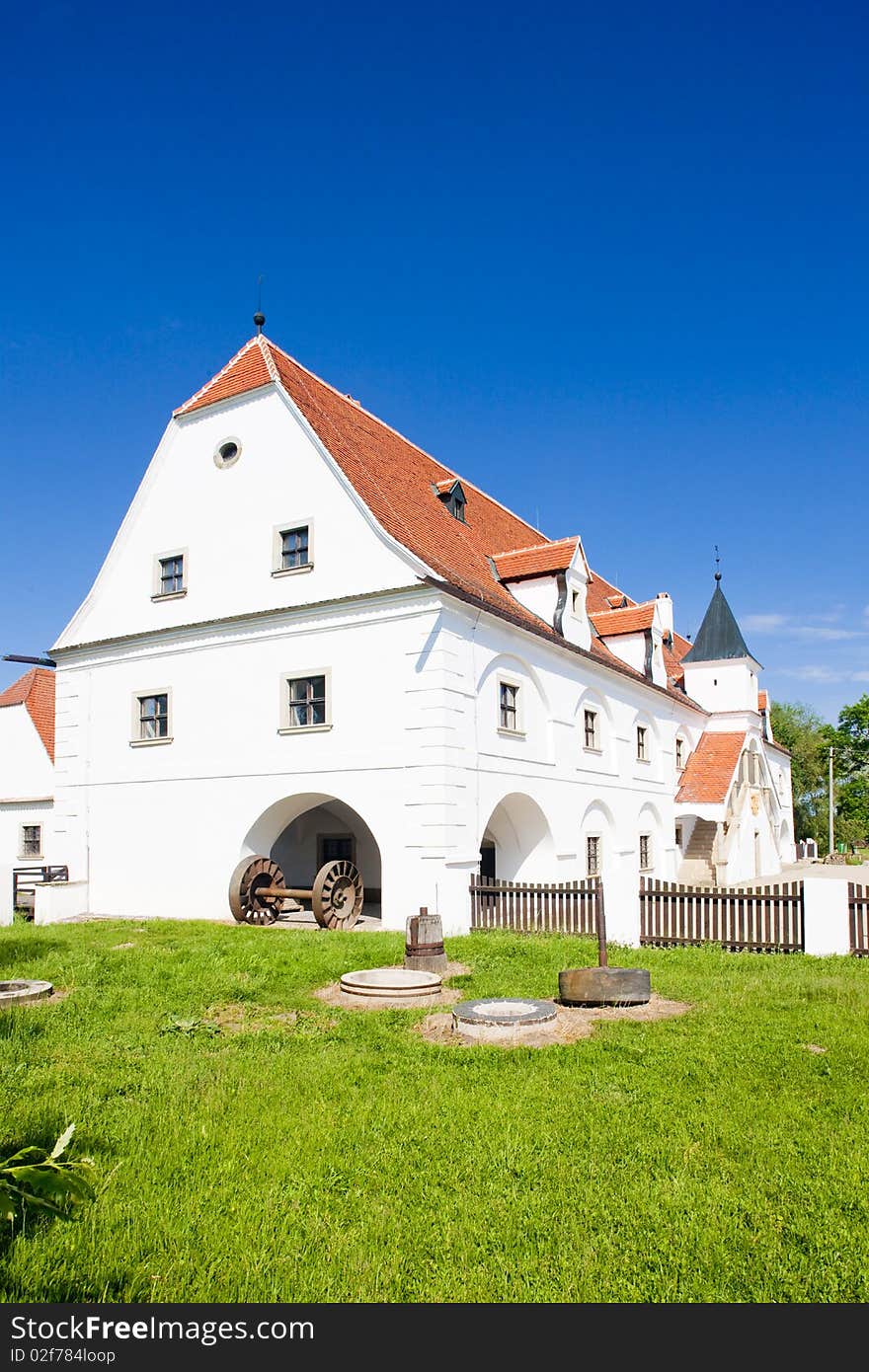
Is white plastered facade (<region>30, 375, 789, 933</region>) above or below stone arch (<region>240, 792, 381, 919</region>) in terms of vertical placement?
above

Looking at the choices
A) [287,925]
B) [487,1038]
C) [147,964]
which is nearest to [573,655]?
[287,925]

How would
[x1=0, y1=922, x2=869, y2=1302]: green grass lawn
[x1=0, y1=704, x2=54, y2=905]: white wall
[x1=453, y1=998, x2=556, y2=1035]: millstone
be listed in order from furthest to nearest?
[x1=0, y1=704, x2=54, y2=905]: white wall
[x1=453, y1=998, x2=556, y2=1035]: millstone
[x1=0, y1=922, x2=869, y2=1302]: green grass lawn

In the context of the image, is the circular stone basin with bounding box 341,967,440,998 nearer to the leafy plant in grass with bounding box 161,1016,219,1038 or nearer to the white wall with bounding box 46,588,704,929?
→ the leafy plant in grass with bounding box 161,1016,219,1038

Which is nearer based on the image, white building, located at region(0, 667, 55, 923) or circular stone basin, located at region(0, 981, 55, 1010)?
circular stone basin, located at region(0, 981, 55, 1010)

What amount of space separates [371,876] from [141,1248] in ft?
63.0

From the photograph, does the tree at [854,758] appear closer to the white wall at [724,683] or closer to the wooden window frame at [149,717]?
the white wall at [724,683]

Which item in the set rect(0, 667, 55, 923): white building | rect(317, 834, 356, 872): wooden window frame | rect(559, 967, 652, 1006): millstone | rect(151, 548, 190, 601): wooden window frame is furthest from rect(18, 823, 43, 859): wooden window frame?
rect(559, 967, 652, 1006): millstone

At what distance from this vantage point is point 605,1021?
31.5 feet

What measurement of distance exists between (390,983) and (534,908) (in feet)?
19.9

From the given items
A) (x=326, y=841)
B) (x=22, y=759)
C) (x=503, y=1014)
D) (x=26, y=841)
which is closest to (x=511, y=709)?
(x=326, y=841)

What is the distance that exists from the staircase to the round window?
20861 mm

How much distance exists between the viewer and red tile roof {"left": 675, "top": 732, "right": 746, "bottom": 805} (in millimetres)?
32812

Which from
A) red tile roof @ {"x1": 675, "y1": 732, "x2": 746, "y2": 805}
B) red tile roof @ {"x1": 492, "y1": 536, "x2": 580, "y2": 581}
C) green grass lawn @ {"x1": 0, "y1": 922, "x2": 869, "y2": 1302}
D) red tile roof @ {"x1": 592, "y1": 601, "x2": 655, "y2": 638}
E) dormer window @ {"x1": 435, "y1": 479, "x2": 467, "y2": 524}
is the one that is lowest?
green grass lawn @ {"x1": 0, "y1": 922, "x2": 869, "y2": 1302}

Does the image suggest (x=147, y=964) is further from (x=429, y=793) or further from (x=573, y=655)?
(x=573, y=655)
